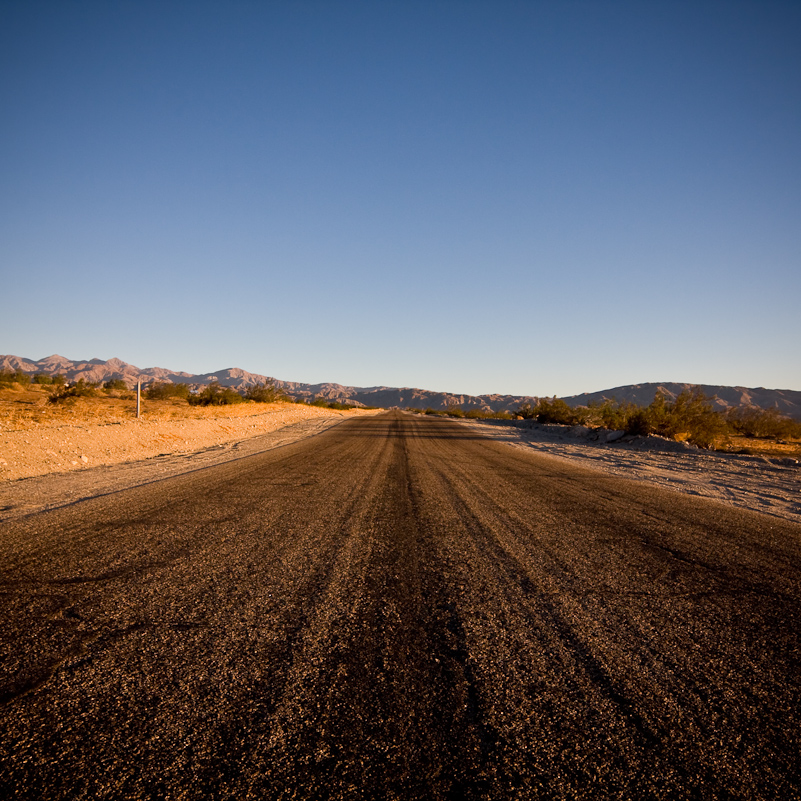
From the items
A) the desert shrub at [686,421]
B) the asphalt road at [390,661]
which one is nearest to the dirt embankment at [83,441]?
the asphalt road at [390,661]

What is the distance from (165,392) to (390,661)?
117 feet

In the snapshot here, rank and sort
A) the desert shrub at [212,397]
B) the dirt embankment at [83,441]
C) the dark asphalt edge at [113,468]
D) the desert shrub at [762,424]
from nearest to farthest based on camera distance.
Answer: the dark asphalt edge at [113,468] < the dirt embankment at [83,441] < the desert shrub at [762,424] < the desert shrub at [212,397]

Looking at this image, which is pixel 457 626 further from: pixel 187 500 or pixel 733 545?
pixel 187 500

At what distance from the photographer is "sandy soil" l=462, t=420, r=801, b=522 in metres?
8.13

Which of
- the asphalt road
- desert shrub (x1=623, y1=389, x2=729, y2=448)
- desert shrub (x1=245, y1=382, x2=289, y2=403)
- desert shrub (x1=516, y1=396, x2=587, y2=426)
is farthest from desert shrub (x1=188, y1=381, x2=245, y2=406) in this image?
the asphalt road

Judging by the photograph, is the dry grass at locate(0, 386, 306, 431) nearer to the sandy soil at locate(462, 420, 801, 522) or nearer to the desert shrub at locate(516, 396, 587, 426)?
the sandy soil at locate(462, 420, 801, 522)

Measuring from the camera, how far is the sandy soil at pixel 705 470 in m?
8.13

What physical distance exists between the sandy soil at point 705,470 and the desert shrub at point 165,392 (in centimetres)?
2761

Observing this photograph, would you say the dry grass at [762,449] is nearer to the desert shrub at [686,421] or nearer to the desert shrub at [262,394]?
the desert shrub at [686,421]

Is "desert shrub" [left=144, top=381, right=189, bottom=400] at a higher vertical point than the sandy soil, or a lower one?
higher

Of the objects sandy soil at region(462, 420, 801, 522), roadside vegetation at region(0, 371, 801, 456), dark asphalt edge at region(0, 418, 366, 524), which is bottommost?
dark asphalt edge at region(0, 418, 366, 524)

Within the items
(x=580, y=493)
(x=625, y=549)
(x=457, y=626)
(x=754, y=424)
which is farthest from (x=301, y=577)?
(x=754, y=424)

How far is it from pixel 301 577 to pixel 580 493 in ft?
18.5

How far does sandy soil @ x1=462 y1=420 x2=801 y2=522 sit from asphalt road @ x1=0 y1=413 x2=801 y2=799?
3847mm
